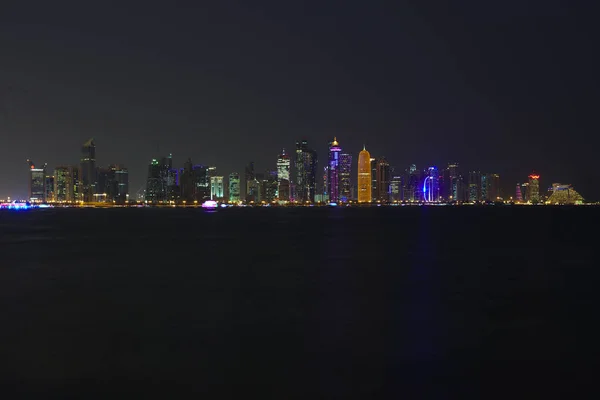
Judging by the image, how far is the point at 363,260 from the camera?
45.7m

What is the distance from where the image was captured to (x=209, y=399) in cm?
1329

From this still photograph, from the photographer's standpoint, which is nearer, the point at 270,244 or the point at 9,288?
the point at 9,288

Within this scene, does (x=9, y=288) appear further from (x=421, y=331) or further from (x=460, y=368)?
(x=460, y=368)

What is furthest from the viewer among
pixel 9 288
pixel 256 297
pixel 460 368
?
pixel 9 288

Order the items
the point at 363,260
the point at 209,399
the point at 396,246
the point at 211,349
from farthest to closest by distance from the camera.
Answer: the point at 396,246, the point at 363,260, the point at 211,349, the point at 209,399

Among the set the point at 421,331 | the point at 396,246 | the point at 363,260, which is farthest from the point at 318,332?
the point at 396,246

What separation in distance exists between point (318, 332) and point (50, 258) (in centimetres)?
3406

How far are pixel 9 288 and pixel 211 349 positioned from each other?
18470 millimetres

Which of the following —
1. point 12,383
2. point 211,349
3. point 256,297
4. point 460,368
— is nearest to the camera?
point 12,383

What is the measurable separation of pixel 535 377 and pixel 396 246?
1775 inches

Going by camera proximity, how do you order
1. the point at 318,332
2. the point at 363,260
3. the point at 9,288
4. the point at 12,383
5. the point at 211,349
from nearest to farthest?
the point at 12,383 < the point at 211,349 < the point at 318,332 < the point at 9,288 < the point at 363,260

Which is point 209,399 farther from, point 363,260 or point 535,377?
point 363,260

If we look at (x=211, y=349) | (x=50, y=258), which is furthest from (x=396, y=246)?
(x=211, y=349)

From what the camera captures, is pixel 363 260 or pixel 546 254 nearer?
pixel 363 260
